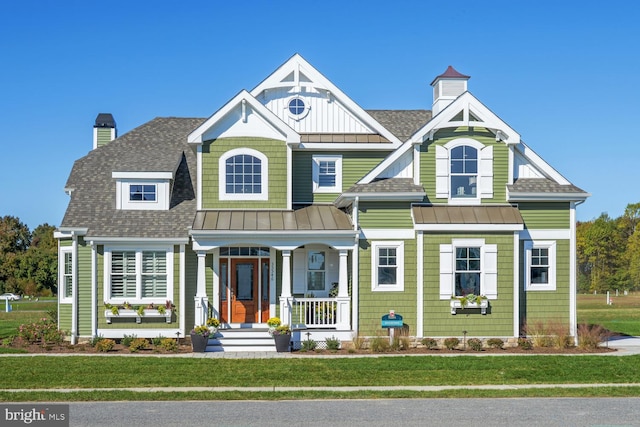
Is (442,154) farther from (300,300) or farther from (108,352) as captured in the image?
(108,352)

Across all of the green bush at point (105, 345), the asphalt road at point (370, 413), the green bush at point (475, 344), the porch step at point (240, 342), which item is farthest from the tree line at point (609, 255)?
the asphalt road at point (370, 413)

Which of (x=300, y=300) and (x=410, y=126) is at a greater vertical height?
(x=410, y=126)

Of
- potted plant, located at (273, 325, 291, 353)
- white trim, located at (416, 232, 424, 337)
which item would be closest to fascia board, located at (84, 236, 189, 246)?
potted plant, located at (273, 325, 291, 353)


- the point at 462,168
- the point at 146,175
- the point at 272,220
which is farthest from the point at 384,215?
the point at 146,175

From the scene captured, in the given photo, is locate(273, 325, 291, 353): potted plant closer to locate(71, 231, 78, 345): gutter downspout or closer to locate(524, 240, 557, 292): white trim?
locate(71, 231, 78, 345): gutter downspout

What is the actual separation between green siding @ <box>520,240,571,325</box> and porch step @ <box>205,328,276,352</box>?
7858 millimetres

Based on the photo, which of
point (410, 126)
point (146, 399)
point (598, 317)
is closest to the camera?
point (146, 399)

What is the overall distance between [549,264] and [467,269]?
2.73 metres

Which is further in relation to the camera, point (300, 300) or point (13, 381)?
point (300, 300)

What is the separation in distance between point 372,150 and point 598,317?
20.9m

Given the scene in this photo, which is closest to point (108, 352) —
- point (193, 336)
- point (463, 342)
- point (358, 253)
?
point (193, 336)

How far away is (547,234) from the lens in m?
Result: 25.1

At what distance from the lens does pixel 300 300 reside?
2469 cm

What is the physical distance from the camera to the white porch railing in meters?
24.7
